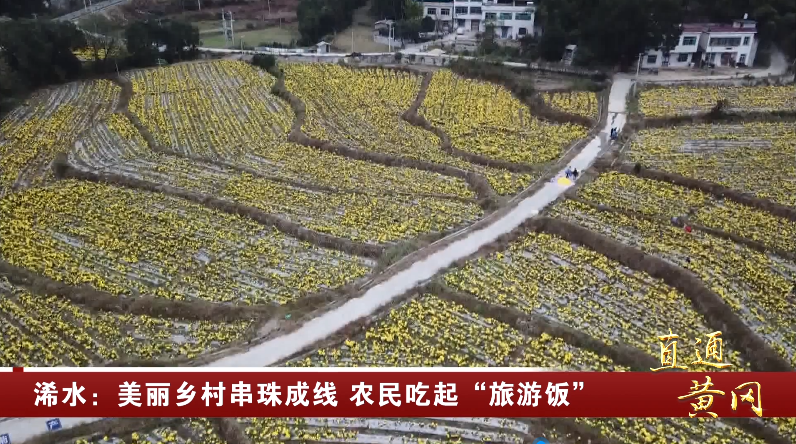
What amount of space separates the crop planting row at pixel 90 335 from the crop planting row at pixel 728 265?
1285 centimetres

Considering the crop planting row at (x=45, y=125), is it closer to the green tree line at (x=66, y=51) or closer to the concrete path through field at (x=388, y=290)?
the green tree line at (x=66, y=51)

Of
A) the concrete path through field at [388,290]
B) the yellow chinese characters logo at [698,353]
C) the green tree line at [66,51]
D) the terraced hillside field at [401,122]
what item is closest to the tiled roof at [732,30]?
the terraced hillside field at [401,122]

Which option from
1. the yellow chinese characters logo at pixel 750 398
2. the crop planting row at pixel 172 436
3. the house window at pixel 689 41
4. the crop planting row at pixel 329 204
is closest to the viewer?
the yellow chinese characters logo at pixel 750 398

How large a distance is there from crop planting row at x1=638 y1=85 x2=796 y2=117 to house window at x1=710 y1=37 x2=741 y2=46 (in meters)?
5.61

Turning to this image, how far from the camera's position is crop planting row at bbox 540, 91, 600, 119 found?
1278 inches

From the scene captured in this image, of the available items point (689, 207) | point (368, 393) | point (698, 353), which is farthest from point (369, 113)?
point (368, 393)

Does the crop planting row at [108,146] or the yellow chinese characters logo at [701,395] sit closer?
the yellow chinese characters logo at [701,395]

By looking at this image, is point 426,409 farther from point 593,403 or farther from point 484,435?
point 484,435

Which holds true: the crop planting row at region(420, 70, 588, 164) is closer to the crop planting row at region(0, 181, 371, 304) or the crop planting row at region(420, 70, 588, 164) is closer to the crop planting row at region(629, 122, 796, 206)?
the crop planting row at region(629, 122, 796, 206)

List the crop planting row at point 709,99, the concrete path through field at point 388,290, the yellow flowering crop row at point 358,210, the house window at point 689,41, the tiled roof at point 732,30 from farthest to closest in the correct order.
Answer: the house window at point 689,41 < the tiled roof at point 732,30 < the crop planting row at point 709,99 < the yellow flowering crop row at point 358,210 < the concrete path through field at point 388,290

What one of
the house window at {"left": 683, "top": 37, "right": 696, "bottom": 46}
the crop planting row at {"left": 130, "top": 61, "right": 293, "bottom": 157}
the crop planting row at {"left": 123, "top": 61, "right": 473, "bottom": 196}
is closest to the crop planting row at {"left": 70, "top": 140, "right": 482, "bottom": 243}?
the crop planting row at {"left": 123, "top": 61, "right": 473, "bottom": 196}

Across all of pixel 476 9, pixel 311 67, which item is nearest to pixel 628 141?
pixel 311 67

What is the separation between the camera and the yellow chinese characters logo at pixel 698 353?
15344 mm

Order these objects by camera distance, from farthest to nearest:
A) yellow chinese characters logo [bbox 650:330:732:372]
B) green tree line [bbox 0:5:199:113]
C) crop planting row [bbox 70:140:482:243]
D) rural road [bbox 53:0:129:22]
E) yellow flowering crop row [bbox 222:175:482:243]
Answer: rural road [bbox 53:0:129:22] < green tree line [bbox 0:5:199:113] < crop planting row [bbox 70:140:482:243] < yellow flowering crop row [bbox 222:175:482:243] < yellow chinese characters logo [bbox 650:330:732:372]
